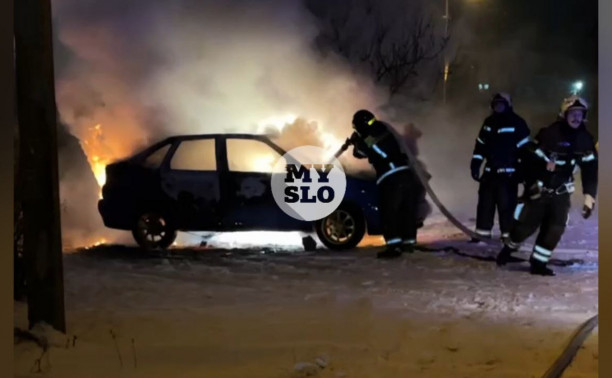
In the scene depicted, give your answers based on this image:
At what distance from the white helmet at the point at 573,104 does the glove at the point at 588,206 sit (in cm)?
53

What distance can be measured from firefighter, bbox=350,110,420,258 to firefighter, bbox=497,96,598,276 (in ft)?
2.12

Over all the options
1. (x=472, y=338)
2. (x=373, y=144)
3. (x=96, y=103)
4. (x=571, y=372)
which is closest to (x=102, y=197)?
(x=96, y=103)

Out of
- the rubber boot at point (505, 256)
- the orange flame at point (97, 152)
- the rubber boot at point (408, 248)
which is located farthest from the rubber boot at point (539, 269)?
the orange flame at point (97, 152)

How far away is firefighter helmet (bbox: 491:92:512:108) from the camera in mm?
4359

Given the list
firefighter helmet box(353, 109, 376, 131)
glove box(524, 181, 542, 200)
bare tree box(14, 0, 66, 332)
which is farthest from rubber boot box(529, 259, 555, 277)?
bare tree box(14, 0, 66, 332)

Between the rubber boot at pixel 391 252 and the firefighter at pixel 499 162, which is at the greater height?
the firefighter at pixel 499 162

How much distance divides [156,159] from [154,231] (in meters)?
0.49

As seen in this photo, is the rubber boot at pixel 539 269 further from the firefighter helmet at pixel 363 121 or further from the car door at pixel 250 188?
the car door at pixel 250 188

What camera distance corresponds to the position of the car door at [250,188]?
4.36 metres

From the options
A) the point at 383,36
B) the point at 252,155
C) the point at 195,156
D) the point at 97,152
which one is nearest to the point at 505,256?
the point at 383,36

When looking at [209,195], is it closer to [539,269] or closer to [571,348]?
[539,269]

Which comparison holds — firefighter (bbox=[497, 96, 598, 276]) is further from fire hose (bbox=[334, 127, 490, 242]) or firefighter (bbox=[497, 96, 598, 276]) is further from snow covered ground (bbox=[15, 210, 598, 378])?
fire hose (bbox=[334, 127, 490, 242])

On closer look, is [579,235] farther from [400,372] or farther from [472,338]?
[400,372]

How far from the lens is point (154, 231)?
4523 millimetres
